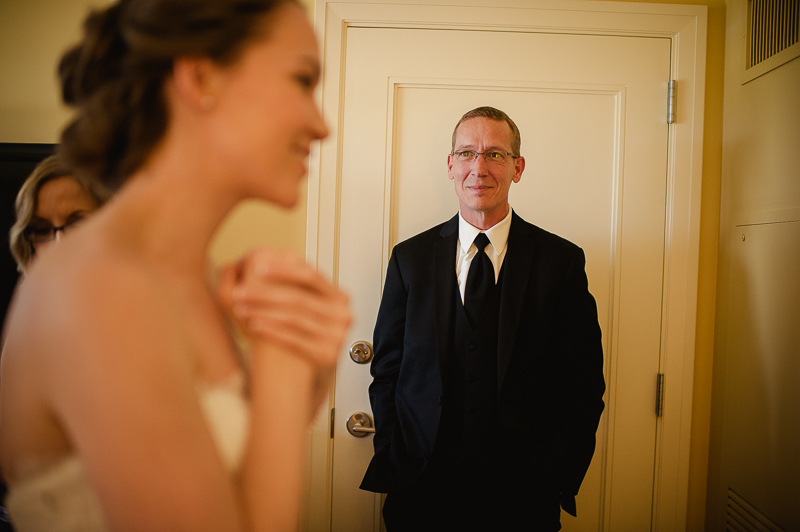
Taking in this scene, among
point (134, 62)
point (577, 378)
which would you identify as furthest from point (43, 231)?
point (577, 378)

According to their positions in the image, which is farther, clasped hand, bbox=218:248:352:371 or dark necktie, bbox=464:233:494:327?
dark necktie, bbox=464:233:494:327

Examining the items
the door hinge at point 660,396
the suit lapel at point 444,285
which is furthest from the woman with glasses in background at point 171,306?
the door hinge at point 660,396

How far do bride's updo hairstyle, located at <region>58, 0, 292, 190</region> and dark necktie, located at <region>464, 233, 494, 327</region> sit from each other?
4.04 feet

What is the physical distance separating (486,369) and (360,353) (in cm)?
55

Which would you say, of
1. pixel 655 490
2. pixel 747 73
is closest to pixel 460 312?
pixel 655 490

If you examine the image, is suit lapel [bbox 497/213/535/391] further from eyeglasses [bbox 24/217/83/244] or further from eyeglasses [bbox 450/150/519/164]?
eyeglasses [bbox 24/217/83/244]

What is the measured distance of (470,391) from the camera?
1611mm

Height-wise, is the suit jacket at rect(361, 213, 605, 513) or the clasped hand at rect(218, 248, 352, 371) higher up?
the clasped hand at rect(218, 248, 352, 371)

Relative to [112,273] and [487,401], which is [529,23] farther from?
[112,273]

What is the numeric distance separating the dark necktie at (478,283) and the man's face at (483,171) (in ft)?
0.35

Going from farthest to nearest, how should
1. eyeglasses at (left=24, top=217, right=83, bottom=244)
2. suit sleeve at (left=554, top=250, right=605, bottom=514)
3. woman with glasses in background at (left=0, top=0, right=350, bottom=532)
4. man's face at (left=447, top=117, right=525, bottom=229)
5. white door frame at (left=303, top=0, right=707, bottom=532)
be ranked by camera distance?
white door frame at (left=303, top=0, right=707, bottom=532) < man's face at (left=447, top=117, right=525, bottom=229) < suit sleeve at (left=554, top=250, right=605, bottom=514) < eyeglasses at (left=24, top=217, right=83, bottom=244) < woman with glasses in background at (left=0, top=0, right=350, bottom=532)

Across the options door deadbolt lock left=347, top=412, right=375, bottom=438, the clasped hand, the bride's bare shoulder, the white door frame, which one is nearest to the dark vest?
door deadbolt lock left=347, top=412, right=375, bottom=438

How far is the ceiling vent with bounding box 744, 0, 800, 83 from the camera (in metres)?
1.62

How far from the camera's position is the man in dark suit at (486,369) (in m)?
1.59
